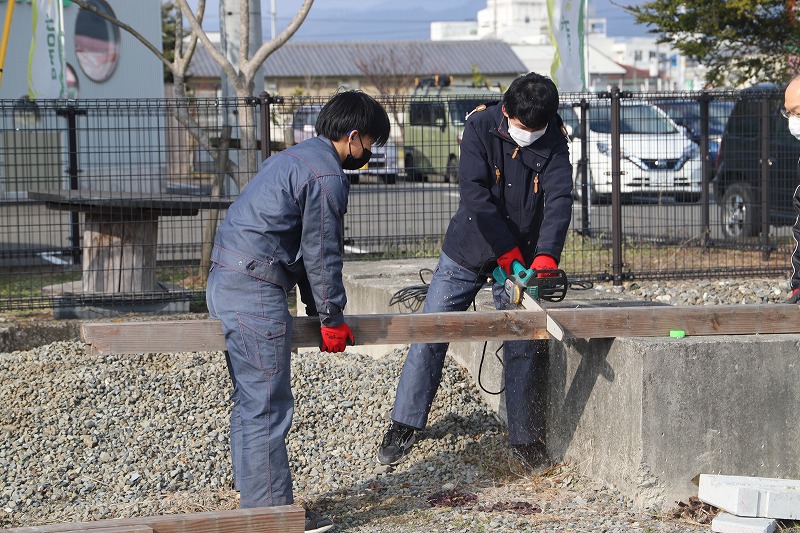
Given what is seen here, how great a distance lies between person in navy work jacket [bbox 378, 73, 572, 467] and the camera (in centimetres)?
511

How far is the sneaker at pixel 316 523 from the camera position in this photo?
4633 mm

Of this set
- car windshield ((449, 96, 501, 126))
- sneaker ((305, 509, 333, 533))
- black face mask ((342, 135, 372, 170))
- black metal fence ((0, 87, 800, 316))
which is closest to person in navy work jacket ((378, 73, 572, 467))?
black face mask ((342, 135, 372, 170))

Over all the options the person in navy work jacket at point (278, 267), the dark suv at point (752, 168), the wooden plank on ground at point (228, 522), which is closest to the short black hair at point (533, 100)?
the person in navy work jacket at point (278, 267)

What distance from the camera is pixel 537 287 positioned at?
4.93m

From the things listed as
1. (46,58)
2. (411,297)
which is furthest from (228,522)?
(46,58)

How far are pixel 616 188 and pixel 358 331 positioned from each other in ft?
17.5

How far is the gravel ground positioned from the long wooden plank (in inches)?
33.7

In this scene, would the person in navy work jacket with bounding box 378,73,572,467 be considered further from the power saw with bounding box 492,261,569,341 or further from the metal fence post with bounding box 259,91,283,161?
the metal fence post with bounding box 259,91,283,161

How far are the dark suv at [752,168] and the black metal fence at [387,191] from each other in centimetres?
2

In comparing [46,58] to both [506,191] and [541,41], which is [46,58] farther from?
[541,41]

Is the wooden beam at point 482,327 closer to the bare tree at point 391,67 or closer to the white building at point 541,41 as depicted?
the bare tree at point 391,67

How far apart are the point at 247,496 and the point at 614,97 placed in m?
6.06

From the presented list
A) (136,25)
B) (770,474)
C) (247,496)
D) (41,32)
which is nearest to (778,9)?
(41,32)

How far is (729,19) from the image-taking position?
13148 mm
